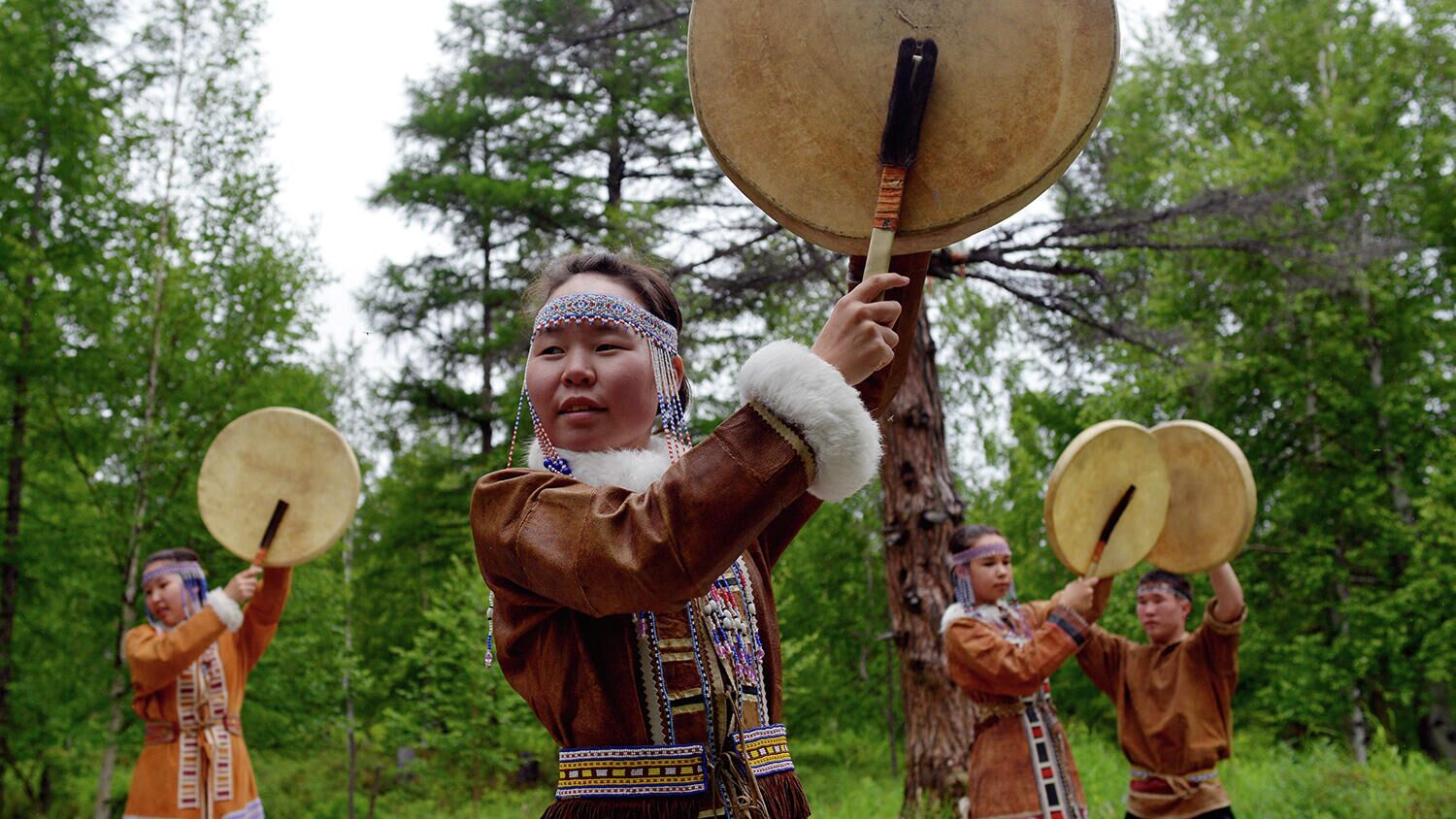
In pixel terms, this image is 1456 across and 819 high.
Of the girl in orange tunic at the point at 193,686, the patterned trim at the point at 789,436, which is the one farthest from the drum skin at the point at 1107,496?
the girl in orange tunic at the point at 193,686

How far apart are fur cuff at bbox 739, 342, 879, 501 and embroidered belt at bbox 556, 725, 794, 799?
21.2 inches

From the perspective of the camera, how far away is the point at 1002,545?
17.5 feet

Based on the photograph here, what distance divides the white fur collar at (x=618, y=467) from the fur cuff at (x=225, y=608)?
4382mm

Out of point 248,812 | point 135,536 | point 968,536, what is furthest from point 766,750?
point 135,536

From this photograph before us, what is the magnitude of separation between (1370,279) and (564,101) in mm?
11410

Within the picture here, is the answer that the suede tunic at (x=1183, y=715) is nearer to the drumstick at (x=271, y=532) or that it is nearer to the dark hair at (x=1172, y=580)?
the dark hair at (x=1172, y=580)

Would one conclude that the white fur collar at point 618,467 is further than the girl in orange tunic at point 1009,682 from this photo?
No

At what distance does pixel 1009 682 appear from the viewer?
491 cm

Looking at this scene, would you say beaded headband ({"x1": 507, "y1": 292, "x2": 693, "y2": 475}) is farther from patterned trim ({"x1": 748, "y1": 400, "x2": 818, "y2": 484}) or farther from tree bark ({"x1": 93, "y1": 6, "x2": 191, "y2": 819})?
tree bark ({"x1": 93, "y1": 6, "x2": 191, "y2": 819})

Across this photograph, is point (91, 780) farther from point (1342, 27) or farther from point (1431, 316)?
point (1342, 27)

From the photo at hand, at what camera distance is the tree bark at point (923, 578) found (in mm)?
6941

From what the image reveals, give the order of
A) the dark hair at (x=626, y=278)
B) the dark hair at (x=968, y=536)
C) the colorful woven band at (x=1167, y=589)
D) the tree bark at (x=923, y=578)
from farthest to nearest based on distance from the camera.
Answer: the tree bark at (x=923, y=578) < the colorful woven band at (x=1167, y=589) < the dark hair at (x=968, y=536) < the dark hair at (x=626, y=278)

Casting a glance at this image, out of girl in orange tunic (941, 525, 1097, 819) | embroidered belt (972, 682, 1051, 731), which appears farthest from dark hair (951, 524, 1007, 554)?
embroidered belt (972, 682, 1051, 731)

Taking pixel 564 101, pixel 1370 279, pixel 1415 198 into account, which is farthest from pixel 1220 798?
pixel 564 101
